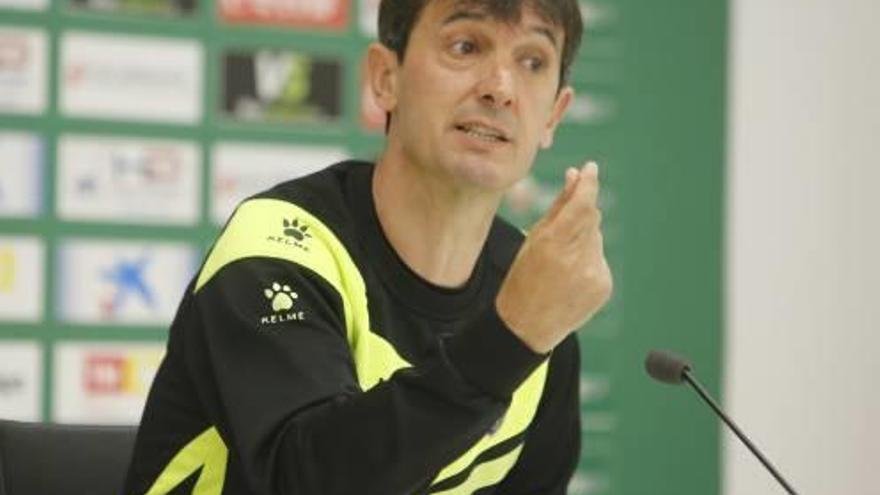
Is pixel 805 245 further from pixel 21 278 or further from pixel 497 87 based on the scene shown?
pixel 497 87

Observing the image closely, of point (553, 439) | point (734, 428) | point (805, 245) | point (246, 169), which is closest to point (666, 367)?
point (734, 428)

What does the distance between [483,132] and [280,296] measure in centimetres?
38

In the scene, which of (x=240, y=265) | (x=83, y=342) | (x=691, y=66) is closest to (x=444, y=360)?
(x=240, y=265)

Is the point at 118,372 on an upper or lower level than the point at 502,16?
lower

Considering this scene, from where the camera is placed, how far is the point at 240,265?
1424 millimetres

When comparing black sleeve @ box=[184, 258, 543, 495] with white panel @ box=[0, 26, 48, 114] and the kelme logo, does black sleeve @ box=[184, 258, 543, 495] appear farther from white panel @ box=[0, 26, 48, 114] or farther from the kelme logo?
white panel @ box=[0, 26, 48, 114]

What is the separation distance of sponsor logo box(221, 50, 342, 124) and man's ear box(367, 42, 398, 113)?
1405 millimetres

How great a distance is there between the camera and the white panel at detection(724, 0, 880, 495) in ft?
11.8

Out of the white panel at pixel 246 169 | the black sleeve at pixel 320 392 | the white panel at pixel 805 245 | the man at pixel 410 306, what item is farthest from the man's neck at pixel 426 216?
the white panel at pixel 805 245

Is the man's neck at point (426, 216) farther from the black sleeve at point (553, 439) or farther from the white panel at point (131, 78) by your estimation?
the white panel at point (131, 78)

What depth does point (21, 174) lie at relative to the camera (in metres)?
2.99

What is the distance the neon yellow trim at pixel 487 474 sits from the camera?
1736mm

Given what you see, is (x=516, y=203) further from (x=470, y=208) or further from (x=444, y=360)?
(x=444, y=360)

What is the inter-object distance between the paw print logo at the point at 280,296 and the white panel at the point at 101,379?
180 centimetres
